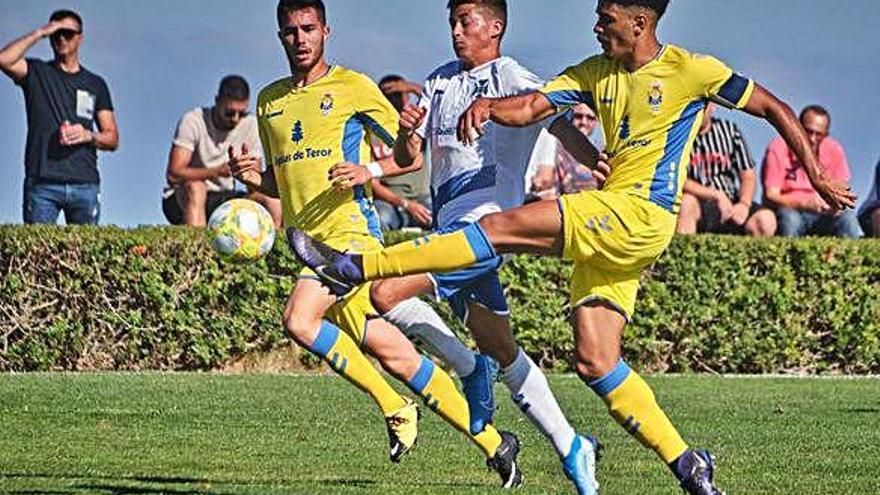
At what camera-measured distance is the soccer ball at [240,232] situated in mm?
8695

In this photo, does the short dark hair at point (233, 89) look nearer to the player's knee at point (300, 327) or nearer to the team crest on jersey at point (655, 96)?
the player's knee at point (300, 327)

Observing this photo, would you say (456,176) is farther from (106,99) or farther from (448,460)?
(106,99)

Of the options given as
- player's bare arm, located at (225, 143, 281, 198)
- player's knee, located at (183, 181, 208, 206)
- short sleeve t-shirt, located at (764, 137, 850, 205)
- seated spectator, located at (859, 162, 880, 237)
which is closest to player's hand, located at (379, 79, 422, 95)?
player's knee, located at (183, 181, 208, 206)

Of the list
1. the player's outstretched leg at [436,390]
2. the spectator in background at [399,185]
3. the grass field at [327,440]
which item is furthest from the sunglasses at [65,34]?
the player's outstretched leg at [436,390]

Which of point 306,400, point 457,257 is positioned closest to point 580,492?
point 457,257

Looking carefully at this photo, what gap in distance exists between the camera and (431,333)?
29.7ft

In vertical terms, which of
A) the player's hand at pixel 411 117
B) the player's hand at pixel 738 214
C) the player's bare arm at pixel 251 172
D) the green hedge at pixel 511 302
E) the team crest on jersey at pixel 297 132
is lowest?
the green hedge at pixel 511 302

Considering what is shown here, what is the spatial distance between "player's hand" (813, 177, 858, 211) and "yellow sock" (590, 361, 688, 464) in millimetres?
1076

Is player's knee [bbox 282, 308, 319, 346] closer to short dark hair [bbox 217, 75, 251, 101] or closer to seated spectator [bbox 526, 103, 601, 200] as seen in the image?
seated spectator [bbox 526, 103, 601, 200]

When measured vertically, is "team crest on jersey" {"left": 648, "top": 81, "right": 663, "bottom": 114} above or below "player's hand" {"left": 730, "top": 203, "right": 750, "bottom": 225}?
above

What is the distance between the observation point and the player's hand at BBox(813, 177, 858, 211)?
7.75 m

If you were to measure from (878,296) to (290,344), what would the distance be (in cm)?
566

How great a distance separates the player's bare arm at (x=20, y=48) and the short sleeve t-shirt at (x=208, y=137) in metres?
1.53

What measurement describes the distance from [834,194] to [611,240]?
38.3 inches
